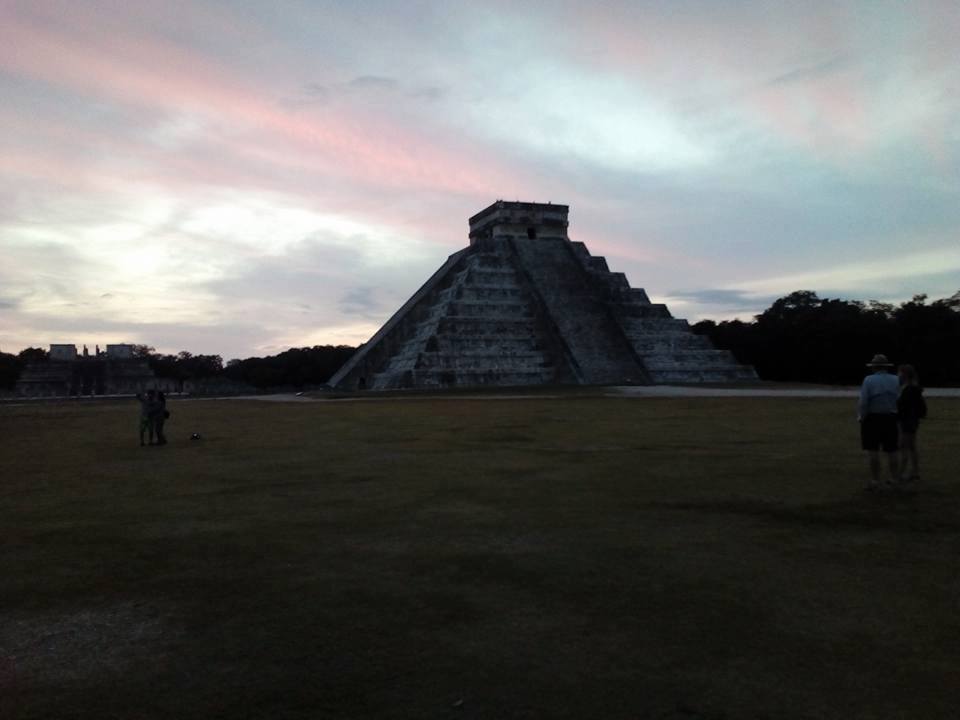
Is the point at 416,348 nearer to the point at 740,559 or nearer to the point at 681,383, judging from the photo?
the point at 681,383

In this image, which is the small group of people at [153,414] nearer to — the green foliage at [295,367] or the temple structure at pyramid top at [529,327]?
the temple structure at pyramid top at [529,327]

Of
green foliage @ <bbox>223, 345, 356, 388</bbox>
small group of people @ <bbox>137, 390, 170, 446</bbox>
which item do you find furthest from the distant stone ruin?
small group of people @ <bbox>137, 390, 170, 446</bbox>

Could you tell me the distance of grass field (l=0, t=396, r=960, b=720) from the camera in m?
3.23

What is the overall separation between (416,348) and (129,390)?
122 ft

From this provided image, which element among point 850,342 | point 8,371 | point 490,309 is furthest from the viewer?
point 8,371

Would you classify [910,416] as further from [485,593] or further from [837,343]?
[837,343]

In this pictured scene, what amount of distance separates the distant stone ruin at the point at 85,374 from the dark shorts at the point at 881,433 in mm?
61986

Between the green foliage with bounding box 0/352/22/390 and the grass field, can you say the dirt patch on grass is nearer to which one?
the grass field

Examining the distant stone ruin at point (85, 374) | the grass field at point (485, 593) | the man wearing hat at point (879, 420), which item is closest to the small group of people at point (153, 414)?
the grass field at point (485, 593)

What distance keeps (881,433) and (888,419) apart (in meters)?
0.17

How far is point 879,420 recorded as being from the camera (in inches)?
308

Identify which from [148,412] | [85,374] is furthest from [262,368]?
[148,412]

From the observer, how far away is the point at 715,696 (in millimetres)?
3176

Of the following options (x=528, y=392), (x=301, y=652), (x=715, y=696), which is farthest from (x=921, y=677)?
(x=528, y=392)
